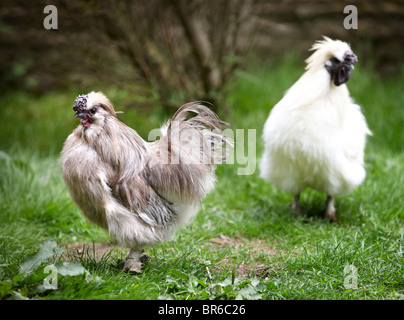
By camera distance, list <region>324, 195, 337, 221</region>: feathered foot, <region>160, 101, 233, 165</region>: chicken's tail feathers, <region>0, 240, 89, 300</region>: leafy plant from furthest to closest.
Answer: <region>324, 195, 337, 221</region>: feathered foot, <region>160, 101, 233, 165</region>: chicken's tail feathers, <region>0, 240, 89, 300</region>: leafy plant

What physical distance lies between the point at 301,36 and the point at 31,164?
5.61 meters

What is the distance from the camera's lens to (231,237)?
14.4 ft

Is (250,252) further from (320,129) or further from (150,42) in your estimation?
(150,42)

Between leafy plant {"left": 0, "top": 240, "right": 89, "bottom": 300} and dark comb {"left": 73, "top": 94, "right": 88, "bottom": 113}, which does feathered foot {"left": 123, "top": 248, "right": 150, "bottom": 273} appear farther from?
dark comb {"left": 73, "top": 94, "right": 88, "bottom": 113}

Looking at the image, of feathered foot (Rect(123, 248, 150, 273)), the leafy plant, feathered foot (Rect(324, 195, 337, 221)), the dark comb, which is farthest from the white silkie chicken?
the leafy plant

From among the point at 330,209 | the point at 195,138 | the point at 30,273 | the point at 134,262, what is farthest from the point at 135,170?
the point at 330,209

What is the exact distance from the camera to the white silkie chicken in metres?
4.23

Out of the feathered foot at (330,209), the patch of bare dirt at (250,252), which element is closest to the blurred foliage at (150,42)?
the feathered foot at (330,209)

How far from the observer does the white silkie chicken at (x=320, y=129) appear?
13.9ft

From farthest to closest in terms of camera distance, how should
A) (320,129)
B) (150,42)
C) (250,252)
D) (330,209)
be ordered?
1. (150,42)
2. (330,209)
3. (320,129)
4. (250,252)

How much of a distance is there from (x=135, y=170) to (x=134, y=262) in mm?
703

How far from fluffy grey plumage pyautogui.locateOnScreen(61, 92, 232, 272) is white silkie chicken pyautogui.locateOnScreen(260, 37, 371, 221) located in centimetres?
103

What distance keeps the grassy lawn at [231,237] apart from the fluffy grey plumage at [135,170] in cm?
38

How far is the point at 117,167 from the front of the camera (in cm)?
331
